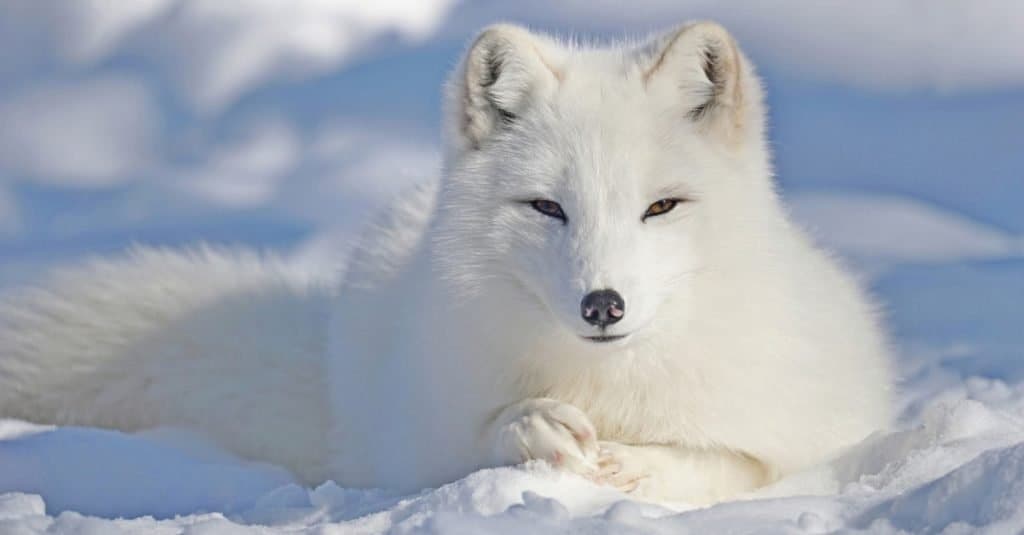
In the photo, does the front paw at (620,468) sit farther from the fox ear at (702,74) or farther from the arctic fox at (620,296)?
the fox ear at (702,74)

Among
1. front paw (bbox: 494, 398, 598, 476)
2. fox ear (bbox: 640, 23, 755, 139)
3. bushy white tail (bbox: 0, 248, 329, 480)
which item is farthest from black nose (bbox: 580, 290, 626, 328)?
bushy white tail (bbox: 0, 248, 329, 480)

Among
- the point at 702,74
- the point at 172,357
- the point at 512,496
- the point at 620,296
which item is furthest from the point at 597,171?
the point at 172,357

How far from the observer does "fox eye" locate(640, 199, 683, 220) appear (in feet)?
10.3

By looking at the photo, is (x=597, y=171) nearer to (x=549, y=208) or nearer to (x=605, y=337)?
(x=549, y=208)

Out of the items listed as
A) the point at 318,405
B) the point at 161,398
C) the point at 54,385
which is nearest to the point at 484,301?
the point at 318,405

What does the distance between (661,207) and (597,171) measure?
0.19 m

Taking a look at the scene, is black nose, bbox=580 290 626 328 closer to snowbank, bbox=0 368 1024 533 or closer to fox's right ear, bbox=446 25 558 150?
snowbank, bbox=0 368 1024 533

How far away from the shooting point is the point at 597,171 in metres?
3.10

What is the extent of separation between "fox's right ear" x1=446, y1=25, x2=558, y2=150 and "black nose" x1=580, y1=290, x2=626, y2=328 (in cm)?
70

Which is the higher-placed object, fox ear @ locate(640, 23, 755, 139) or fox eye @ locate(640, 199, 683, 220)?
fox ear @ locate(640, 23, 755, 139)

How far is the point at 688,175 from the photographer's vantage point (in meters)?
3.21

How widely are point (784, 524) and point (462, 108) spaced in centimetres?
150

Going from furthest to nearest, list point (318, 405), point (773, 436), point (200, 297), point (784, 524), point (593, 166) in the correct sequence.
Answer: point (200, 297)
point (318, 405)
point (773, 436)
point (593, 166)
point (784, 524)

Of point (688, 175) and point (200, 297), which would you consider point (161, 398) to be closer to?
point (200, 297)
